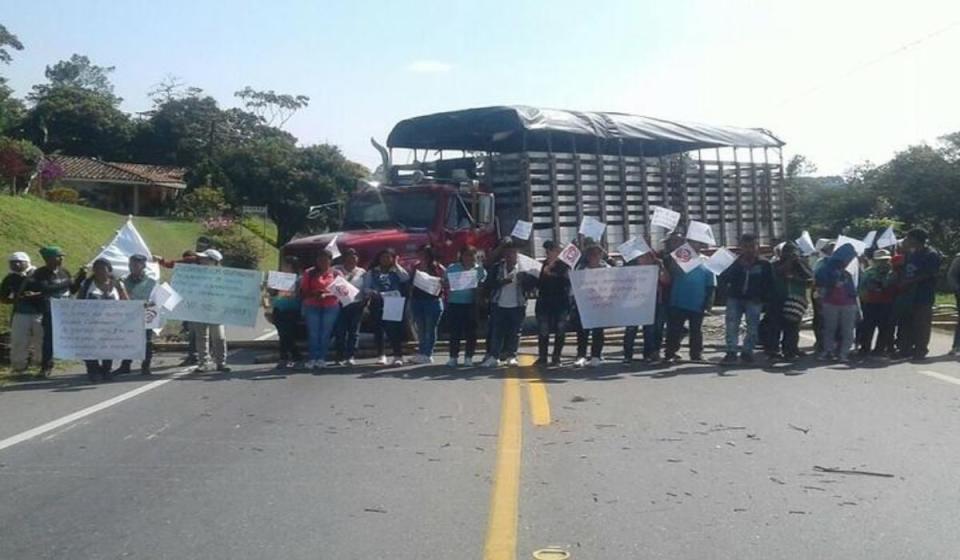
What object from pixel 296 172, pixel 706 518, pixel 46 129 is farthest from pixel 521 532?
pixel 46 129

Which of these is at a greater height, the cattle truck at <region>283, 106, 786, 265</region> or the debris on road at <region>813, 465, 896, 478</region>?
the cattle truck at <region>283, 106, 786, 265</region>

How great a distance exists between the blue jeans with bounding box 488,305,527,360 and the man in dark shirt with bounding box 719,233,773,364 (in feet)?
8.79

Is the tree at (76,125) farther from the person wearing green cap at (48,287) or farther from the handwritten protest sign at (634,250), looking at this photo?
the handwritten protest sign at (634,250)

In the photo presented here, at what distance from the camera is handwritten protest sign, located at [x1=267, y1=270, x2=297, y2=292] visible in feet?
46.1

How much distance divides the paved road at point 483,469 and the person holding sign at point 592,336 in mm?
1563

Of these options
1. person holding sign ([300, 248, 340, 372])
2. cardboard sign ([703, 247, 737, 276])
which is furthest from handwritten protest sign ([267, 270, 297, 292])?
cardboard sign ([703, 247, 737, 276])

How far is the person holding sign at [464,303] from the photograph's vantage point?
45.9 feet

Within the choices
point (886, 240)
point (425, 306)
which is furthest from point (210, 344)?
point (886, 240)

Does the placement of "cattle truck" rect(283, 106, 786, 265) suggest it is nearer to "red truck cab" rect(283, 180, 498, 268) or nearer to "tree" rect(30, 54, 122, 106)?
"red truck cab" rect(283, 180, 498, 268)

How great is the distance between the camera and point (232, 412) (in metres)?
10.5

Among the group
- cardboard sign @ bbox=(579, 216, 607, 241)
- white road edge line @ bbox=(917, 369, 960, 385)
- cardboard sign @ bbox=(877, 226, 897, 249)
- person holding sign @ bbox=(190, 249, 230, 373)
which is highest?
cardboard sign @ bbox=(579, 216, 607, 241)

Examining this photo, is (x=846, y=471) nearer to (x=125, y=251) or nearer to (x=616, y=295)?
(x=616, y=295)

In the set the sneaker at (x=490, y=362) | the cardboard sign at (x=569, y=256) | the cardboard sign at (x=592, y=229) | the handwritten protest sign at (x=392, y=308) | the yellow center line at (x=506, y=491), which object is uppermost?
the cardboard sign at (x=592, y=229)

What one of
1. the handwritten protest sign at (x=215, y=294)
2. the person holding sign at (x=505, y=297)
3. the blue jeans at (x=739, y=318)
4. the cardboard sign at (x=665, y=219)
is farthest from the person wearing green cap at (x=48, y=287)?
the blue jeans at (x=739, y=318)
